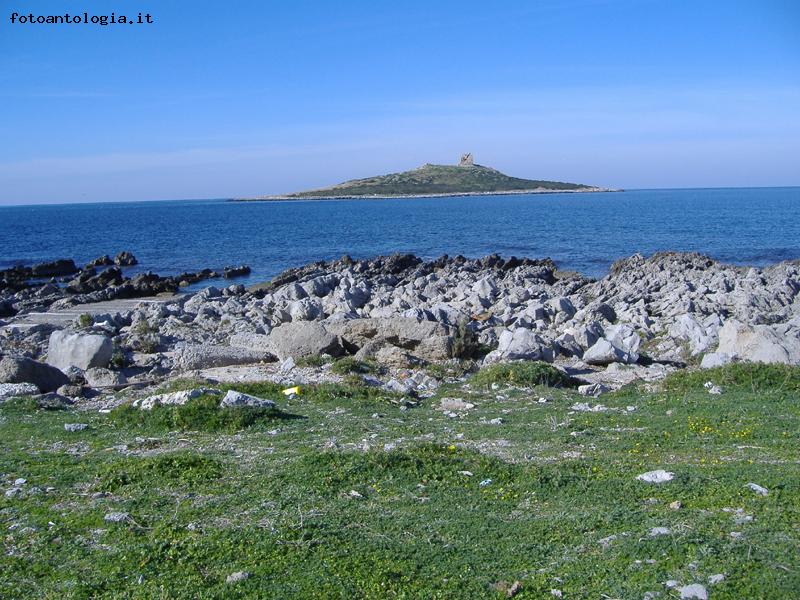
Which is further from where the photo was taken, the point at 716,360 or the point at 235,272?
the point at 235,272

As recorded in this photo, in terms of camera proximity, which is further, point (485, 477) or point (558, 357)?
point (558, 357)

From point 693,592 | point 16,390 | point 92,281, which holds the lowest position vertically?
point 92,281

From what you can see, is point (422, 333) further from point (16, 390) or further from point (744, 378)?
point (16, 390)

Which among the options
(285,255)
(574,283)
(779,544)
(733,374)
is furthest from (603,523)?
(285,255)

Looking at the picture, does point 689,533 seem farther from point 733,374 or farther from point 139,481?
point 733,374

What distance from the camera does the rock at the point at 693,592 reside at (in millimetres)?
5535

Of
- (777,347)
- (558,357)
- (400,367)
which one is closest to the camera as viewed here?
(777,347)

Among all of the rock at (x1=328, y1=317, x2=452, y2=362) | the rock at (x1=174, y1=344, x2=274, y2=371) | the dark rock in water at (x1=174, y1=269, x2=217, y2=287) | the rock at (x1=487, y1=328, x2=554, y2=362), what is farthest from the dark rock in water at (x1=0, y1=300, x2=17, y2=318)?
the rock at (x1=487, y1=328, x2=554, y2=362)

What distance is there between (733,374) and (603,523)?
7711mm

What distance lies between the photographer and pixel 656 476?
8.26m

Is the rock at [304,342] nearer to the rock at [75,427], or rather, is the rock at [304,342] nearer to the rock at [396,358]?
the rock at [396,358]

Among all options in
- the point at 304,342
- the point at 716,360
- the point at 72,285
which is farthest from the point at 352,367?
the point at 72,285

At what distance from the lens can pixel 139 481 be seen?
863cm

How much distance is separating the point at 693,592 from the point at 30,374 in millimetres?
13570
